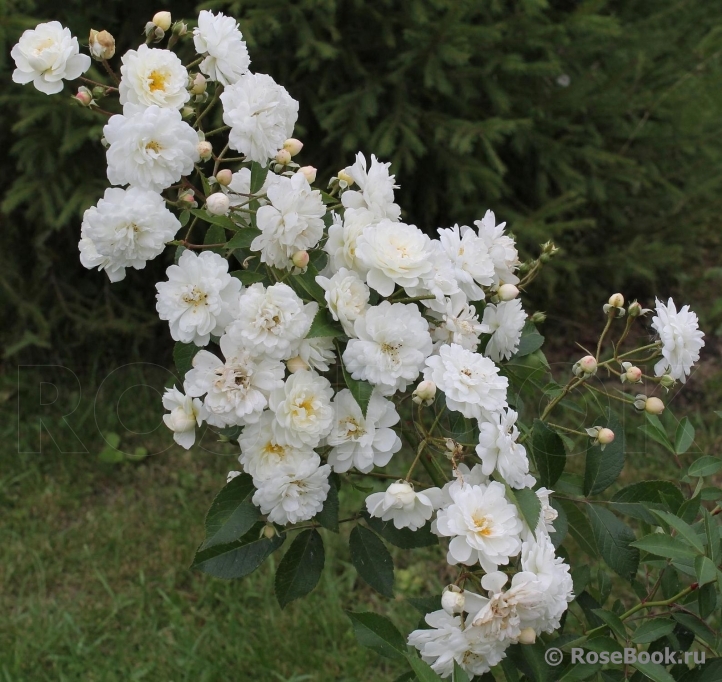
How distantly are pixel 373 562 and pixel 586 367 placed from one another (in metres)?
0.38

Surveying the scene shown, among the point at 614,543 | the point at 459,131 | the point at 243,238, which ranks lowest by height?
the point at 459,131

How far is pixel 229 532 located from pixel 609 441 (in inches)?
19.4

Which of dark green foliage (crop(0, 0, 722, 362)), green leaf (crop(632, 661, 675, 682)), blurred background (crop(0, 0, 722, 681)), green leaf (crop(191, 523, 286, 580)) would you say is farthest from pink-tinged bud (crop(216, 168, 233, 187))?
dark green foliage (crop(0, 0, 722, 362))

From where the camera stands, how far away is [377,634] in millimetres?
1079

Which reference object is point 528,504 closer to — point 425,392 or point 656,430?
point 425,392

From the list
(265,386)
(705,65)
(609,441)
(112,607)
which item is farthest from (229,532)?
(705,65)

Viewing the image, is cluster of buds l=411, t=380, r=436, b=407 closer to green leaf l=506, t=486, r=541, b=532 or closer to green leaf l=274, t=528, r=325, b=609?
green leaf l=506, t=486, r=541, b=532

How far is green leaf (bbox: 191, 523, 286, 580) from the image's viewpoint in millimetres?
1086

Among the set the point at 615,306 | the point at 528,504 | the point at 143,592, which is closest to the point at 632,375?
the point at 615,306

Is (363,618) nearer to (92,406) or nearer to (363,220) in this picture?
(363,220)

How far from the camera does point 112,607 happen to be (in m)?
2.26
